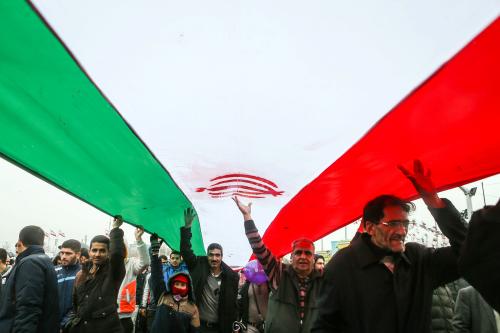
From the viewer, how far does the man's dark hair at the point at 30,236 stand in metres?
3.50

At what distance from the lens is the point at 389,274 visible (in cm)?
214

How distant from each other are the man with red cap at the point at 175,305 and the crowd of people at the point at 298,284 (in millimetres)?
12

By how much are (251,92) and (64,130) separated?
1296 mm

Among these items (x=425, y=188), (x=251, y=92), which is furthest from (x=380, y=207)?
(x=251, y=92)

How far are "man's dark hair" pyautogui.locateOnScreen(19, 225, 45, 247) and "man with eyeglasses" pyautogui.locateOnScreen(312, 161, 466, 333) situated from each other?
2709mm

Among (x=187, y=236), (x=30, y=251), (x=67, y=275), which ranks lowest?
(x=67, y=275)

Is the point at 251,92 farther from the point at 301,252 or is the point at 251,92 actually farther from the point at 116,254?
the point at 116,254

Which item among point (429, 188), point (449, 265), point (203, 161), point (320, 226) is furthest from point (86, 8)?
point (320, 226)

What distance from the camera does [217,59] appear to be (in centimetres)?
186

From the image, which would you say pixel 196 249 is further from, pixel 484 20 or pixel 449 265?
pixel 484 20

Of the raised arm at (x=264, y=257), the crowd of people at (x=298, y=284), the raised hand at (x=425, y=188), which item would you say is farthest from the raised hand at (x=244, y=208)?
the raised hand at (x=425, y=188)

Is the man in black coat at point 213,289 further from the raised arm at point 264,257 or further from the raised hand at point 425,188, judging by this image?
the raised hand at point 425,188

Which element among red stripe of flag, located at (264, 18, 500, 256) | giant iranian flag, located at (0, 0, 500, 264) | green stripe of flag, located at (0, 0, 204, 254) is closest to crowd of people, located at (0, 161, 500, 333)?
red stripe of flag, located at (264, 18, 500, 256)

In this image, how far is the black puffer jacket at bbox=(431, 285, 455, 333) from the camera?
305 centimetres
